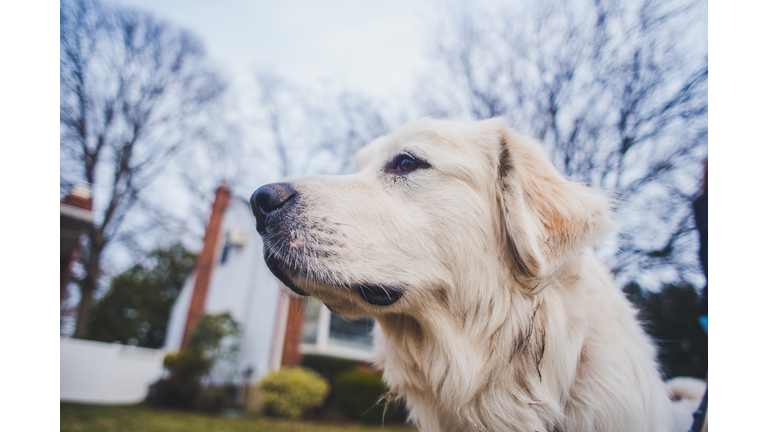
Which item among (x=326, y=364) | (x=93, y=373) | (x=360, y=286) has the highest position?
(x=360, y=286)

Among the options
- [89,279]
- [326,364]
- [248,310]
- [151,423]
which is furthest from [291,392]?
[89,279]

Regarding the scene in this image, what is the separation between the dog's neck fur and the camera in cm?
126

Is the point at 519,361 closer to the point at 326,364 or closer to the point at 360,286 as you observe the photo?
the point at 360,286

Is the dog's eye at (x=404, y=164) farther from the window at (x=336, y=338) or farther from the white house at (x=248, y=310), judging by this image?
the window at (x=336, y=338)

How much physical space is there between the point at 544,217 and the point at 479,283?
12.9 inches

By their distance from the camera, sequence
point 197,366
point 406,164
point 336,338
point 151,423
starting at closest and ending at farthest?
point 406,164
point 151,423
point 197,366
point 336,338

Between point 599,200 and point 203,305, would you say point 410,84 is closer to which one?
point 599,200

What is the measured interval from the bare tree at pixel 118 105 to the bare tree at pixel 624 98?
7.30ft

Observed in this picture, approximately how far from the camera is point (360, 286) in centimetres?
132

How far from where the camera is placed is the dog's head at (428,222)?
1307 mm

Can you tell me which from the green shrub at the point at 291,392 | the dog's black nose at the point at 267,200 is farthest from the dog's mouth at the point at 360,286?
the green shrub at the point at 291,392

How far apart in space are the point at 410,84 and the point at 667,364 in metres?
2.89
